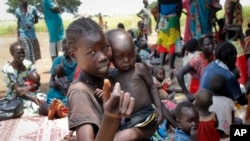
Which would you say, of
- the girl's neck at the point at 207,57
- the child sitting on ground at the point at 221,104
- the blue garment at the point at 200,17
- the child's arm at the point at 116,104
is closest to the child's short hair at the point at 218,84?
the child sitting on ground at the point at 221,104

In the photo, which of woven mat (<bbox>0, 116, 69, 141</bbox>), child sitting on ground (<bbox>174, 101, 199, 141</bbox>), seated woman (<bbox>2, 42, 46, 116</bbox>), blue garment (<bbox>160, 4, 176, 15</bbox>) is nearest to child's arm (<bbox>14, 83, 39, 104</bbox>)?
seated woman (<bbox>2, 42, 46, 116</bbox>)

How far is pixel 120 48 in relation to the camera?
1.59m

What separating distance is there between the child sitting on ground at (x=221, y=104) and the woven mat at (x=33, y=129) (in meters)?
1.23

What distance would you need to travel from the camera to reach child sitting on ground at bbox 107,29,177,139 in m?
1.51

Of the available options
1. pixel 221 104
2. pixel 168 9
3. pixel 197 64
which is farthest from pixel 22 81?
pixel 168 9

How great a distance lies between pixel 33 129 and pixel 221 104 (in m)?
1.60

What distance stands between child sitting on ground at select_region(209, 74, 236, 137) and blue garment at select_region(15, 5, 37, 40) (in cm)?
389

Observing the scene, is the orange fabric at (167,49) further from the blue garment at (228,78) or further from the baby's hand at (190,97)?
the blue garment at (228,78)

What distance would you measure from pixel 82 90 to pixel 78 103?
59 millimetres

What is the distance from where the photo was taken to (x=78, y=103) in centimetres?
119

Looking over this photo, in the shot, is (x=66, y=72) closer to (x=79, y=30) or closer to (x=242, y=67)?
(x=242, y=67)

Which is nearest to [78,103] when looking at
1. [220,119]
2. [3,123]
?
[220,119]

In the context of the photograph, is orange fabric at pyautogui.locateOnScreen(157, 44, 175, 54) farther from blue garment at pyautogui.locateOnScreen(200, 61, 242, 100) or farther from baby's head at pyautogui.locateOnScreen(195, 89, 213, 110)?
baby's head at pyautogui.locateOnScreen(195, 89, 213, 110)

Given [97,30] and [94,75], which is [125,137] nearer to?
[94,75]
